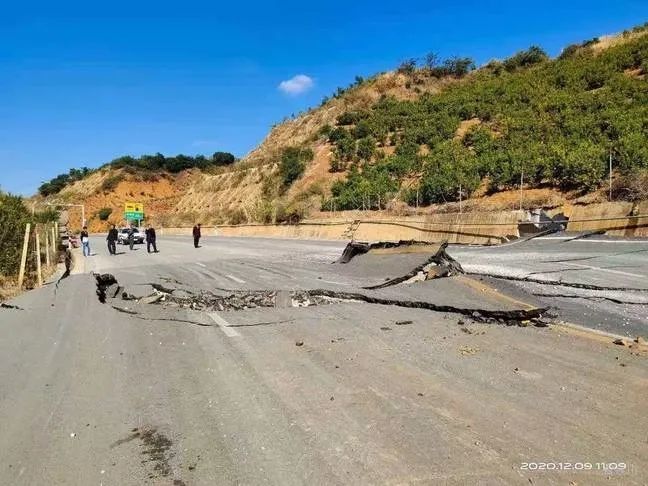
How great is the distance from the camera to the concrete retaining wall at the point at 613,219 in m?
18.3

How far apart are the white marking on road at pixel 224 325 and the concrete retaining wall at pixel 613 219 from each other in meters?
15.3

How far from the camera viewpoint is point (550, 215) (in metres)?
23.3

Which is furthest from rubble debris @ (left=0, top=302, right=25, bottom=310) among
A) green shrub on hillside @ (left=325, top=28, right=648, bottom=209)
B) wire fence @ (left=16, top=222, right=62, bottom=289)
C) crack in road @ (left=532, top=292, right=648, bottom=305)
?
green shrub on hillside @ (left=325, top=28, right=648, bottom=209)

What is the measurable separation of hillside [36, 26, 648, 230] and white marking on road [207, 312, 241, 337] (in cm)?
1968

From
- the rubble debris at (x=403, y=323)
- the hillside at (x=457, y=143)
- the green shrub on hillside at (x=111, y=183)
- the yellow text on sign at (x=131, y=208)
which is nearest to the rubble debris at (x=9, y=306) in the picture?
the rubble debris at (x=403, y=323)

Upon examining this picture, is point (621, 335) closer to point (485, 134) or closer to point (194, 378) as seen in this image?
point (194, 378)

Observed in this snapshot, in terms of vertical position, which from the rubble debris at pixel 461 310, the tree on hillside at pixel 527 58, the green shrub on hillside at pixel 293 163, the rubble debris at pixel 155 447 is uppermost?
the tree on hillside at pixel 527 58

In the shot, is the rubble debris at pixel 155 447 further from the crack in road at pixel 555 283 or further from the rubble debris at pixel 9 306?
the rubble debris at pixel 9 306

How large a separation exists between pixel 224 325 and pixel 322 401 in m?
4.10

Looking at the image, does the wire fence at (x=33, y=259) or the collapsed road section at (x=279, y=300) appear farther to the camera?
the wire fence at (x=33, y=259)

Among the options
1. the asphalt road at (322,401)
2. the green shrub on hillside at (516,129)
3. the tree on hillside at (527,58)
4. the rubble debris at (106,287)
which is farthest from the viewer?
the tree on hillside at (527,58)

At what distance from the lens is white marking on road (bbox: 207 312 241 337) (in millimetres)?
7979

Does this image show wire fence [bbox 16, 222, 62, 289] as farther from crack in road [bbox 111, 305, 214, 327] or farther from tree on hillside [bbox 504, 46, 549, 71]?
tree on hillside [bbox 504, 46, 549, 71]

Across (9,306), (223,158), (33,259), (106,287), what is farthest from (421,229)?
(223,158)
